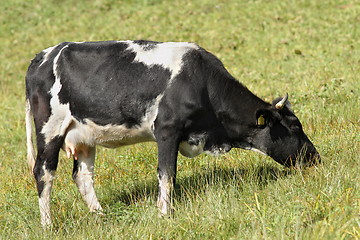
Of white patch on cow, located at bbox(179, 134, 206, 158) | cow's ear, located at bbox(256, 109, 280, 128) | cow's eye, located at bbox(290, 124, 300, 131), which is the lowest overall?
white patch on cow, located at bbox(179, 134, 206, 158)

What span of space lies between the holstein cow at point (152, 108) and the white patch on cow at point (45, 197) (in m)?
0.01

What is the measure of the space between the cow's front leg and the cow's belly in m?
0.28

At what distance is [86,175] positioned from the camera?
7.37m

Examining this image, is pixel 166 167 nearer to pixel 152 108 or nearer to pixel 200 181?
pixel 152 108

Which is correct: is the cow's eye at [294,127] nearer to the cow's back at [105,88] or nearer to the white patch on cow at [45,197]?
the cow's back at [105,88]

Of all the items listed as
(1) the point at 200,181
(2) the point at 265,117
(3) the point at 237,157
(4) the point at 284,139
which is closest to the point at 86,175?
(1) the point at 200,181

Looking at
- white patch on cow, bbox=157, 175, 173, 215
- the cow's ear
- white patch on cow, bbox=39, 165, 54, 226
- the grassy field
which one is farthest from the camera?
the cow's ear

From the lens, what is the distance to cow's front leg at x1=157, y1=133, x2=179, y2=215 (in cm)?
642

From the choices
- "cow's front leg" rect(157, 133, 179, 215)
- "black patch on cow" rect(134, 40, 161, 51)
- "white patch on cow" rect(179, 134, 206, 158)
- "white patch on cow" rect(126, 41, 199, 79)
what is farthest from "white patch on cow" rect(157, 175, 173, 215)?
"black patch on cow" rect(134, 40, 161, 51)

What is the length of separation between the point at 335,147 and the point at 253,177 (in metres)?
1.21

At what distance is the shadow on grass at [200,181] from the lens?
6699 mm

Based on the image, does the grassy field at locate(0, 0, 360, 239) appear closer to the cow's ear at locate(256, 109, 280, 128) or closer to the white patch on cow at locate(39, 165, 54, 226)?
the white patch on cow at locate(39, 165, 54, 226)

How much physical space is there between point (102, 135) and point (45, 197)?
0.98 meters

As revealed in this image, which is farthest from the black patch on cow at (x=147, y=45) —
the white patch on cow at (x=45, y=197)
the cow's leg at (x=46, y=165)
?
Answer: the white patch on cow at (x=45, y=197)
